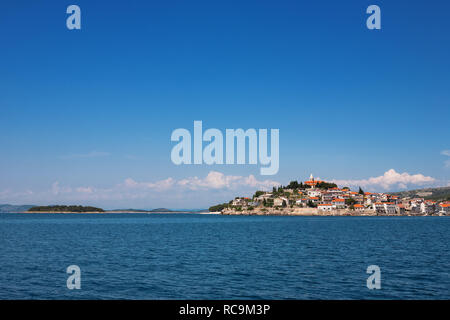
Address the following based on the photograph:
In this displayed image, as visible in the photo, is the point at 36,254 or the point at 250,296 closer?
the point at 250,296

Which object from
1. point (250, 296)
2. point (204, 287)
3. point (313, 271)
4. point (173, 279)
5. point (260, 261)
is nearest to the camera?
point (250, 296)

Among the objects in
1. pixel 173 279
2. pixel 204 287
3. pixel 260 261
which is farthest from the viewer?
pixel 260 261

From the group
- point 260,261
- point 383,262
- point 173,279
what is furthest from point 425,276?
point 173,279

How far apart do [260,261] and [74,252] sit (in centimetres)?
2618

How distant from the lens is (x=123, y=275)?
30.5 metres

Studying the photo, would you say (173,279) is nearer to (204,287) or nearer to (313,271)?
(204,287)

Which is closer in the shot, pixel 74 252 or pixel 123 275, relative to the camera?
pixel 123 275

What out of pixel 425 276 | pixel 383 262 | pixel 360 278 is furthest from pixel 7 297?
pixel 383 262

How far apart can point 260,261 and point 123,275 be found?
Answer: 15.0 meters
